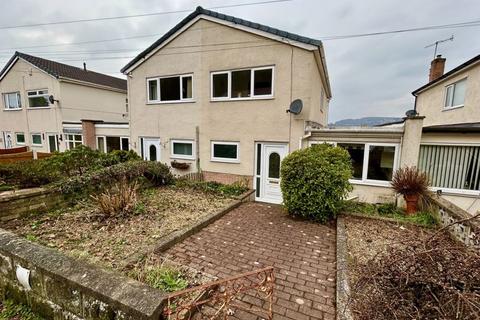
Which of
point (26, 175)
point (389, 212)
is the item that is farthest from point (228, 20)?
point (389, 212)

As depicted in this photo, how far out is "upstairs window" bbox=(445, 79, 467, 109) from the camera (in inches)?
453

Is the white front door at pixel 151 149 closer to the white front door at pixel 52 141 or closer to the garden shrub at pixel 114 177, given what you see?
the garden shrub at pixel 114 177

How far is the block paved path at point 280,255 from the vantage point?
3.22 m

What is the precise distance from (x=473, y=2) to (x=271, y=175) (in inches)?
358

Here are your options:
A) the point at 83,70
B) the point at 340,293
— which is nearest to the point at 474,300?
the point at 340,293

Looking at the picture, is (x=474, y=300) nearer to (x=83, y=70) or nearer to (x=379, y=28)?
(x=379, y=28)

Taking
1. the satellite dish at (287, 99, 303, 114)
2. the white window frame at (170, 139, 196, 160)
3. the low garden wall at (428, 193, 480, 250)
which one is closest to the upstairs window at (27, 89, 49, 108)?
the white window frame at (170, 139, 196, 160)

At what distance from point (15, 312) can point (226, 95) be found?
8.87 m

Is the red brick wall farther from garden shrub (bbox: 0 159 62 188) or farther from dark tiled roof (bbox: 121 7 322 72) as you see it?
dark tiled roof (bbox: 121 7 322 72)

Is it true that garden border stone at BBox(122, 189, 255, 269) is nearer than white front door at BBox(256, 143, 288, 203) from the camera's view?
Yes

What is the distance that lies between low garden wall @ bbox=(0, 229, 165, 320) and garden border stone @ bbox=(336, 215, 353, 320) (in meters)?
1.95

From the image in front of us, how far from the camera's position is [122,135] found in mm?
13578

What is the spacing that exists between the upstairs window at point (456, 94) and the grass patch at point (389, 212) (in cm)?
867

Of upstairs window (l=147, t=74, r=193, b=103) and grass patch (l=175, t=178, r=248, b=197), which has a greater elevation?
upstairs window (l=147, t=74, r=193, b=103)
